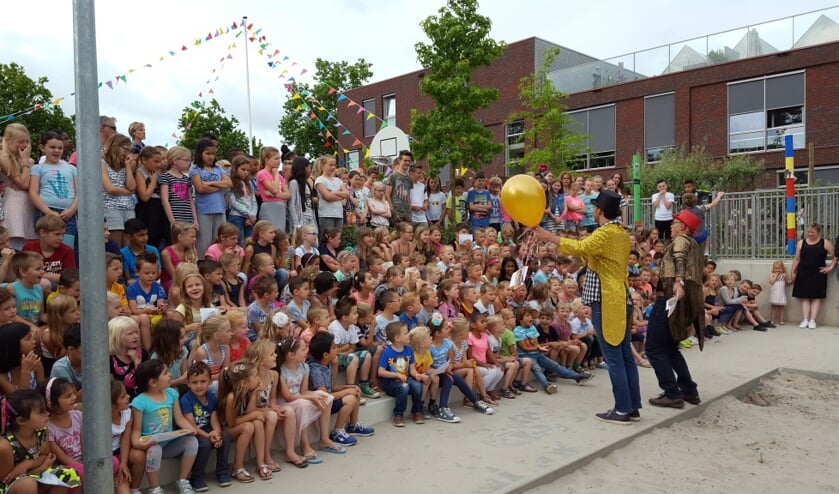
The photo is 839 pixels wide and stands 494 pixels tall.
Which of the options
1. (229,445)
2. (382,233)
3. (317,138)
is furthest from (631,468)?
(317,138)

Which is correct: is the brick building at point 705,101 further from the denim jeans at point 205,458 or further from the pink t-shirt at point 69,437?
the pink t-shirt at point 69,437

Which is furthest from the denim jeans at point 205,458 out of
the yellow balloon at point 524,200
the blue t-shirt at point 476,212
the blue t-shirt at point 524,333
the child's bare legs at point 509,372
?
the blue t-shirt at point 476,212

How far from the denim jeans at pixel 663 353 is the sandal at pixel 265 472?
12.7ft

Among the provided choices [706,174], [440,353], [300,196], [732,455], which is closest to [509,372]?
[440,353]

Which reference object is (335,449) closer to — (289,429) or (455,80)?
(289,429)

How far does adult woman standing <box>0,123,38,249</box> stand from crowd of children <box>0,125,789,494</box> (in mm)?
231

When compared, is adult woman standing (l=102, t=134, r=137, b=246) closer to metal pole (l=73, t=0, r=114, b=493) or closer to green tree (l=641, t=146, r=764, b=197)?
metal pole (l=73, t=0, r=114, b=493)

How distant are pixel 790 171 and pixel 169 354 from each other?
12.1 metres

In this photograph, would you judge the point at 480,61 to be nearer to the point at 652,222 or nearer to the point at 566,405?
the point at 652,222

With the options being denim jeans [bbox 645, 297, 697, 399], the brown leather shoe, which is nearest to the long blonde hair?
denim jeans [bbox 645, 297, 697, 399]

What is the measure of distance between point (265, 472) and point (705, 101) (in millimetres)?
26204

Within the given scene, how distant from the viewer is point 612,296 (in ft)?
19.4

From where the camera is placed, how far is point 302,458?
16.0 feet

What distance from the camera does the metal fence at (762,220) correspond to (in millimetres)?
12305
